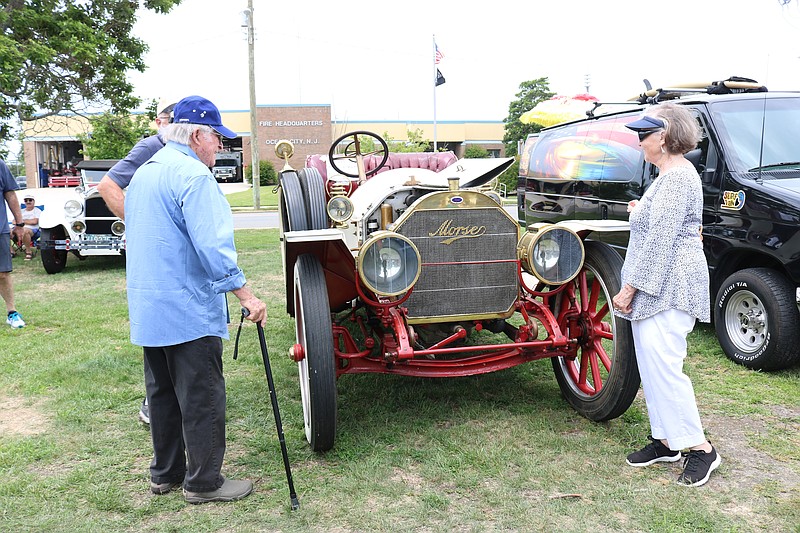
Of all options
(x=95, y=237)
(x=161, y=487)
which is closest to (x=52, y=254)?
(x=95, y=237)

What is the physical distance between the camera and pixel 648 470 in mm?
3307

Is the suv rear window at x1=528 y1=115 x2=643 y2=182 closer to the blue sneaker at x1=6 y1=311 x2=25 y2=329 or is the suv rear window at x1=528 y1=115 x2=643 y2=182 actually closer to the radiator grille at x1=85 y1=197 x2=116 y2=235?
the blue sneaker at x1=6 y1=311 x2=25 y2=329

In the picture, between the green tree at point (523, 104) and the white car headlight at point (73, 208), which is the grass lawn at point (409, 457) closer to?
the white car headlight at point (73, 208)

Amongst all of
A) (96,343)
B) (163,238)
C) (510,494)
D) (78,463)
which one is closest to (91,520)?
(78,463)

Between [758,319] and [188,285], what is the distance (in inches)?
165

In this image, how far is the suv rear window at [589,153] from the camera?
6.58 meters

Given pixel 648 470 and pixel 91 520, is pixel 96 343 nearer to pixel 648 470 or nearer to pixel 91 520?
pixel 91 520

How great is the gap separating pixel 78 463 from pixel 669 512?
311 centimetres

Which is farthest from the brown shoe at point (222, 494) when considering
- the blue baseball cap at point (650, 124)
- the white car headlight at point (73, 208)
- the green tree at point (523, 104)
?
the green tree at point (523, 104)

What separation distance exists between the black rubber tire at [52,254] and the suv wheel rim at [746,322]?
9273 mm

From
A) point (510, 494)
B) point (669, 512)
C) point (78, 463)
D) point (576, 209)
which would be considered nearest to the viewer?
point (669, 512)

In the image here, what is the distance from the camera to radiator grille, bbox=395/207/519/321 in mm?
3812

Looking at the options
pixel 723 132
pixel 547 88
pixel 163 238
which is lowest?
pixel 163 238

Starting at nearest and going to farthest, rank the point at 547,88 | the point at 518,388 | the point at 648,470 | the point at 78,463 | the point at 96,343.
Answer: the point at 648,470, the point at 78,463, the point at 518,388, the point at 96,343, the point at 547,88
